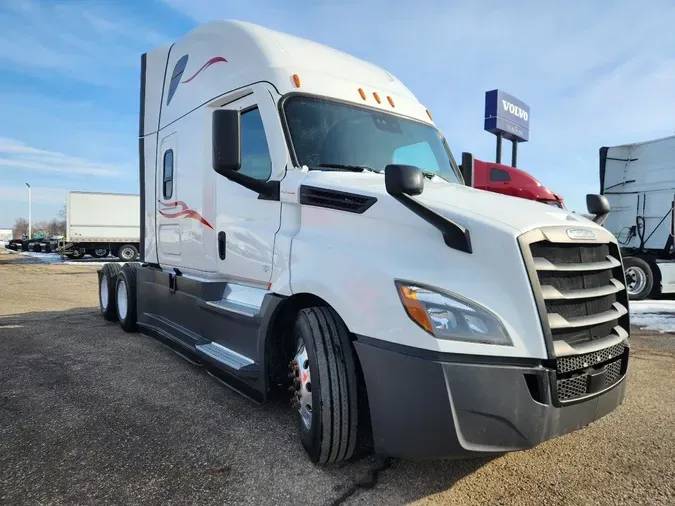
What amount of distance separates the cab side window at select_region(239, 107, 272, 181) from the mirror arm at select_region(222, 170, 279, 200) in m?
0.16

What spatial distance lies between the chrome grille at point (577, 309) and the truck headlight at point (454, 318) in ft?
A: 0.81

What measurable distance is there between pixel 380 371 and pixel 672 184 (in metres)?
10.8

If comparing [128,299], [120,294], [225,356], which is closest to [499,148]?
[120,294]

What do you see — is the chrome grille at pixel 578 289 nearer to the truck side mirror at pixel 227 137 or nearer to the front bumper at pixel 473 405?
the front bumper at pixel 473 405

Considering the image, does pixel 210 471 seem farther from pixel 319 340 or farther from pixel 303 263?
pixel 303 263

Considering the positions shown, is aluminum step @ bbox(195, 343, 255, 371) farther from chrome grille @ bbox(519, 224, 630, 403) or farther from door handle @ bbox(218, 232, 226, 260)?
chrome grille @ bbox(519, 224, 630, 403)

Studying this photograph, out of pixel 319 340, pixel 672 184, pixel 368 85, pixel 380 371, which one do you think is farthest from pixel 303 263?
pixel 672 184

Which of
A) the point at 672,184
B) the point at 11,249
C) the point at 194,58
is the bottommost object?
the point at 11,249

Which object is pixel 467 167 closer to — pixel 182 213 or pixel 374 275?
pixel 374 275

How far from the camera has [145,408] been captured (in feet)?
12.6

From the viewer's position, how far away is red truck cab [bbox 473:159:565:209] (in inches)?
370

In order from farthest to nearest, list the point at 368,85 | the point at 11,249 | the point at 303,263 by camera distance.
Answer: the point at 11,249, the point at 368,85, the point at 303,263

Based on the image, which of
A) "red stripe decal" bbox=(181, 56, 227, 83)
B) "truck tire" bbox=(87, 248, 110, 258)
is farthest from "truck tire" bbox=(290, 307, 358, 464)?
"truck tire" bbox=(87, 248, 110, 258)

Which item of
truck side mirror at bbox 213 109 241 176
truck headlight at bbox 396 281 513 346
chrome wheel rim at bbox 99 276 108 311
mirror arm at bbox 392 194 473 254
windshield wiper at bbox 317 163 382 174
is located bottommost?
chrome wheel rim at bbox 99 276 108 311
